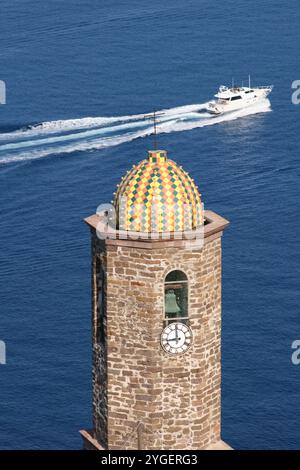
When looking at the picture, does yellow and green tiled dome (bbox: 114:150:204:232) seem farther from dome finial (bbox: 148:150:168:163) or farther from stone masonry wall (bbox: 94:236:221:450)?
stone masonry wall (bbox: 94:236:221:450)

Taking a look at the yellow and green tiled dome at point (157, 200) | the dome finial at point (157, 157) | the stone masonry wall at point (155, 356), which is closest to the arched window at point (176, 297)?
the stone masonry wall at point (155, 356)

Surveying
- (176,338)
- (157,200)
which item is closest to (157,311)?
(176,338)

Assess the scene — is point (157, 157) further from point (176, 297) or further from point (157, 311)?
point (157, 311)

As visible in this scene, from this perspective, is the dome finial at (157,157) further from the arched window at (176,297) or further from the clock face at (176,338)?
the clock face at (176,338)

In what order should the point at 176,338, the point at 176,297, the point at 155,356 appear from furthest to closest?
1. the point at 176,297
2. the point at 155,356
3. the point at 176,338

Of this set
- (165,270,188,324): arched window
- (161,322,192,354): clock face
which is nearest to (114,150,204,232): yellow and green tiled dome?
(165,270,188,324): arched window
